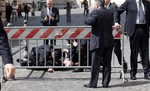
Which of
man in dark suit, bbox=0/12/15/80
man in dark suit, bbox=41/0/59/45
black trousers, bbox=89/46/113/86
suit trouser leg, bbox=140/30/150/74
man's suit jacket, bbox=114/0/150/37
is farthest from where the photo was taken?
man in dark suit, bbox=41/0/59/45

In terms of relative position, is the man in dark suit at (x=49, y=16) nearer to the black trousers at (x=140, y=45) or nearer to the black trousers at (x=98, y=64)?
the black trousers at (x=140, y=45)

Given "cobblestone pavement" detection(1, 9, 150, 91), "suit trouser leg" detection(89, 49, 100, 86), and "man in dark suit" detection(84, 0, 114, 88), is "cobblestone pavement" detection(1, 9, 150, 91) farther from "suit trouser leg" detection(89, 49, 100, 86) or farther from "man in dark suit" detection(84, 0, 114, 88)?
"man in dark suit" detection(84, 0, 114, 88)

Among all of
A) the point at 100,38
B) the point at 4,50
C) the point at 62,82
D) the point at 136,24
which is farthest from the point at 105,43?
the point at 4,50

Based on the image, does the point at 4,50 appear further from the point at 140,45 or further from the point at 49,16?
the point at 49,16

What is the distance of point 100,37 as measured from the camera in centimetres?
830

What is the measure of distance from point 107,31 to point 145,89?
127 centimetres

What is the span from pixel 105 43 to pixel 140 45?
3.81ft

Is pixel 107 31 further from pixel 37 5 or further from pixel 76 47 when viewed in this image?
pixel 37 5

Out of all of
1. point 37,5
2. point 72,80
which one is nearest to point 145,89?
point 72,80

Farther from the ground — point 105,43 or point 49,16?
point 49,16

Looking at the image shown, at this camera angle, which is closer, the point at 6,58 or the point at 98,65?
the point at 6,58

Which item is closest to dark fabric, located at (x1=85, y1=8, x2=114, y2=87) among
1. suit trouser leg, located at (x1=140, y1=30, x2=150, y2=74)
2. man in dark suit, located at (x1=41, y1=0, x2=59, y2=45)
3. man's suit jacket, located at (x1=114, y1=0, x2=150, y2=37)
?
man's suit jacket, located at (x1=114, y1=0, x2=150, y2=37)

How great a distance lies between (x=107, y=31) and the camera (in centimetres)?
835

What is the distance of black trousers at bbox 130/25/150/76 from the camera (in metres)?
8.99
